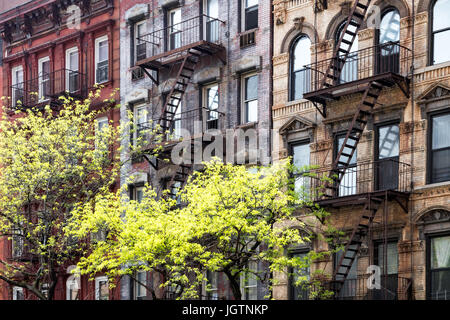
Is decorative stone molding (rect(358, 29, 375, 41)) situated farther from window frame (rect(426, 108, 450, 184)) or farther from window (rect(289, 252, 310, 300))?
window (rect(289, 252, 310, 300))

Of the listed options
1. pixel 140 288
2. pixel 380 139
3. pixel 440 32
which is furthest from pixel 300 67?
pixel 140 288

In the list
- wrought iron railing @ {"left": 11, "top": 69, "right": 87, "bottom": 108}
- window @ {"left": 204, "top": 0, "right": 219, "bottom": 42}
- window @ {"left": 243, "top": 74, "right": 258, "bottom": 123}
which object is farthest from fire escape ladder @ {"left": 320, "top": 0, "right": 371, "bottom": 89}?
wrought iron railing @ {"left": 11, "top": 69, "right": 87, "bottom": 108}

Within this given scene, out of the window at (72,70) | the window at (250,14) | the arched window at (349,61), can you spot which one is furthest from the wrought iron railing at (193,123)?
the window at (72,70)

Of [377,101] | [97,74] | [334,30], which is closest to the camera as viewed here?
[377,101]

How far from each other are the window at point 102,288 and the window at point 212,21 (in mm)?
10406

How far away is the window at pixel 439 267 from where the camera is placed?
2641cm

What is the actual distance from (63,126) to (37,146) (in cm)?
118

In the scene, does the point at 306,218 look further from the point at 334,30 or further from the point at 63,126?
the point at 63,126

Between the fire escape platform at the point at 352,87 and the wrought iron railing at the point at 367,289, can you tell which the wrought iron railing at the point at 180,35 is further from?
the wrought iron railing at the point at 367,289

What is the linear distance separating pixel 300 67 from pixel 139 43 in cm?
902

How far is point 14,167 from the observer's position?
3250 cm

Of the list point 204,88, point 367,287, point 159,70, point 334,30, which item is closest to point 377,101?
point 334,30

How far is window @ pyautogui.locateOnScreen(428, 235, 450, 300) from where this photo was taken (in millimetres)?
26406

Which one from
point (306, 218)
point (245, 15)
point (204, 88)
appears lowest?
point (306, 218)
